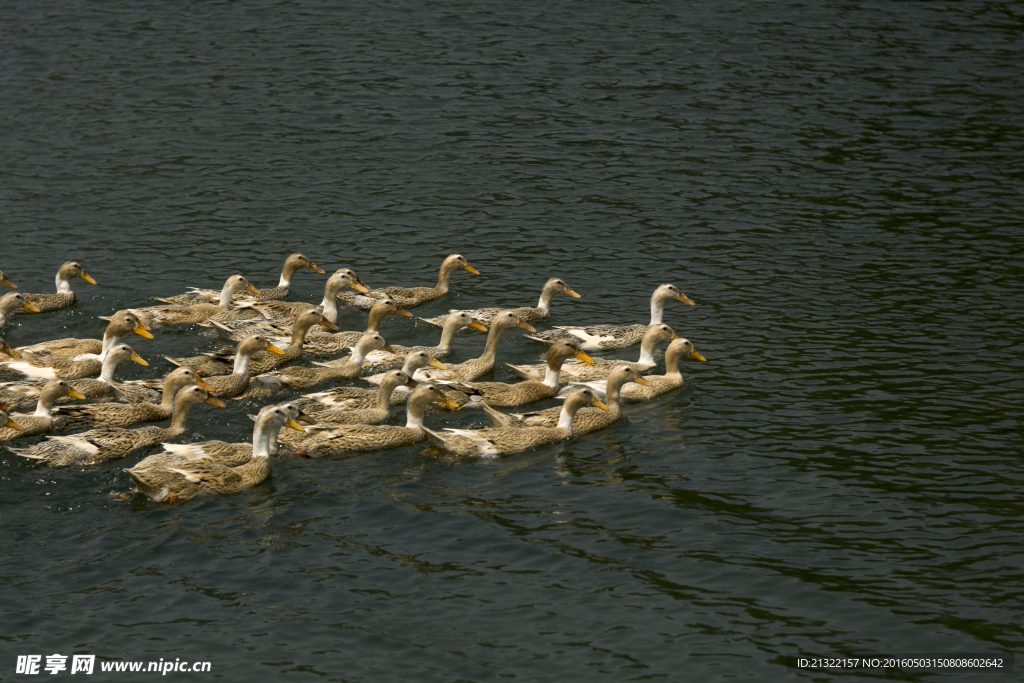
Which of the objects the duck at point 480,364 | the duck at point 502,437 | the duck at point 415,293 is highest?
the duck at point 415,293

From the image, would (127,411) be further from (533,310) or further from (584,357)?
(533,310)

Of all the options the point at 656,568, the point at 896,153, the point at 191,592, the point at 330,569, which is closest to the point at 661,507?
the point at 656,568

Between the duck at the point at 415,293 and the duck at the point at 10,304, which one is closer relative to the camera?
the duck at the point at 10,304

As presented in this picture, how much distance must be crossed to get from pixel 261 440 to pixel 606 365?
5391mm

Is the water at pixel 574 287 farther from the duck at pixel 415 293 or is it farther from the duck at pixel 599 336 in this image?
the duck at pixel 599 336

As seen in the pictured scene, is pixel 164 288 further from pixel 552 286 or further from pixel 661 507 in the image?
pixel 661 507

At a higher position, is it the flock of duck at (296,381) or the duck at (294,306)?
the duck at (294,306)

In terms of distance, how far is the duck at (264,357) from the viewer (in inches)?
667

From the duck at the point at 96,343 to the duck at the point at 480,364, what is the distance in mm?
4132

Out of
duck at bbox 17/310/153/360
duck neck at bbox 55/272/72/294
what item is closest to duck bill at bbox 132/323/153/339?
duck at bbox 17/310/153/360

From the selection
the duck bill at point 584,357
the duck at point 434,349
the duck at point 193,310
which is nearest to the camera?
the duck bill at point 584,357

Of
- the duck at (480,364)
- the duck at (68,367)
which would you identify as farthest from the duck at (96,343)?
the duck at (480,364)

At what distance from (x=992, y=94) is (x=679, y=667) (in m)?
21.1

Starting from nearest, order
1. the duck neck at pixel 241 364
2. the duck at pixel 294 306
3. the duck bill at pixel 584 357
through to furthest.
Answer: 1. the duck neck at pixel 241 364
2. the duck bill at pixel 584 357
3. the duck at pixel 294 306
